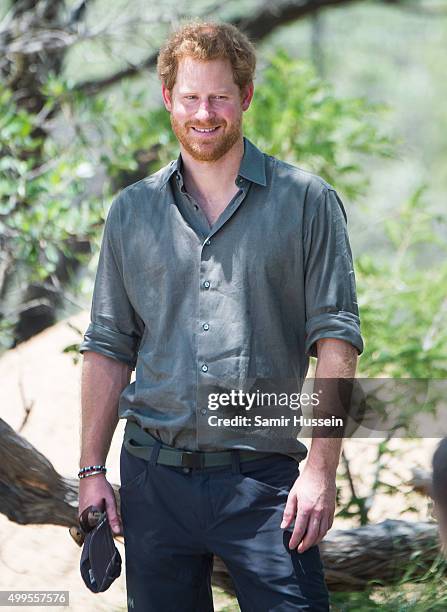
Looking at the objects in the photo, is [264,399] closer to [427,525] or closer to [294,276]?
[294,276]

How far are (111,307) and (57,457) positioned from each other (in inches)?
109

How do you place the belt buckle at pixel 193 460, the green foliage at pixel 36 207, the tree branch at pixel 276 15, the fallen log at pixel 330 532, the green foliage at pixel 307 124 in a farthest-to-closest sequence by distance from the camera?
1. the tree branch at pixel 276 15
2. the green foliage at pixel 307 124
3. the green foliage at pixel 36 207
4. the fallen log at pixel 330 532
5. the belt buckle at pixel 193 460

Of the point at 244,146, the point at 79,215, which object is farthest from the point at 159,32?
the point at 244,146

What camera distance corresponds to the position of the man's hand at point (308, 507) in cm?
207

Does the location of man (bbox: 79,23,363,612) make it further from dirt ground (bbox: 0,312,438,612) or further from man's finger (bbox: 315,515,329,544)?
dirt ground (bbox: 0,312,438,612)

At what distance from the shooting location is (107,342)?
2.38 meters

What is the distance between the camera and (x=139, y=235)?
7.59ft

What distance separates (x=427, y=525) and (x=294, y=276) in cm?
159

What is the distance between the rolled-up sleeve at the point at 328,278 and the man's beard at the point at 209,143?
25 cm

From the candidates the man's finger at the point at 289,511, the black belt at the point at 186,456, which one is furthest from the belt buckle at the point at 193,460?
the man's finger at the point at 289,511

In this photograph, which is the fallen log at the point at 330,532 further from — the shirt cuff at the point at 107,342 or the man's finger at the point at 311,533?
the man's finger at the point at 311,533

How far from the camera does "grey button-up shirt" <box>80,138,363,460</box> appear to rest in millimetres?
2156

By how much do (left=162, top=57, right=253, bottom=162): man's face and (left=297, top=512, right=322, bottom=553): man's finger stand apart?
85cm

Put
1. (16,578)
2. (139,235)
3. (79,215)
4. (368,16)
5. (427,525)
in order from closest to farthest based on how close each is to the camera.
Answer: (139,235)
(427,525)
(16,578)
(79,215)
(368,16)
